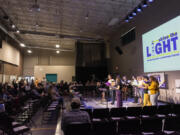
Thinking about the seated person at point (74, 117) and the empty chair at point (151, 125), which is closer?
the seated person at point (74, 117)

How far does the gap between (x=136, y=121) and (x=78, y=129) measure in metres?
1.32

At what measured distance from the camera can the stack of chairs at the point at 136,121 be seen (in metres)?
2.45

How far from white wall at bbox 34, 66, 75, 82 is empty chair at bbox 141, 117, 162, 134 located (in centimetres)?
1386

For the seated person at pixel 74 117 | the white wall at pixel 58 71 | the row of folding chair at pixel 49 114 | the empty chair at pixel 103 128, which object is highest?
the white wall at pixel 58 71

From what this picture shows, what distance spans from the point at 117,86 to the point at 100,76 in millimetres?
8068

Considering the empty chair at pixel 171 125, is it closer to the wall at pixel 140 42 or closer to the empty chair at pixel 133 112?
the empty chair at pixel 133 112

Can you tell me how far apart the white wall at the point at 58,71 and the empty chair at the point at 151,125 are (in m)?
13.9

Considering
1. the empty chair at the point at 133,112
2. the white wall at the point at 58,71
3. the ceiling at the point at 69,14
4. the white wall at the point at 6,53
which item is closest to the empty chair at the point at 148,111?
the empty chair at the point at 133,112

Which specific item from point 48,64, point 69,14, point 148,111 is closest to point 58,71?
point 48,64

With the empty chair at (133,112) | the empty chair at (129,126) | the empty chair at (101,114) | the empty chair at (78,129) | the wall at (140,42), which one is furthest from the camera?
the wall at (140,42)

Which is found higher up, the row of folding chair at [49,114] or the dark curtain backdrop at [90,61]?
the dark curtain backdrop at [90,61]

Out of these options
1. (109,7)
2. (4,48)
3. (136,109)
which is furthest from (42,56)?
(136,109)

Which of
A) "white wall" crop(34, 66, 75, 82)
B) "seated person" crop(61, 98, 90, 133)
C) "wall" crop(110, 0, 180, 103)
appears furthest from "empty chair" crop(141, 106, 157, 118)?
"white wall" crop(34, 66, 75, 82)

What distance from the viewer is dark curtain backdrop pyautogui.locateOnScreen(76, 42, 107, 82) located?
42.2ft
